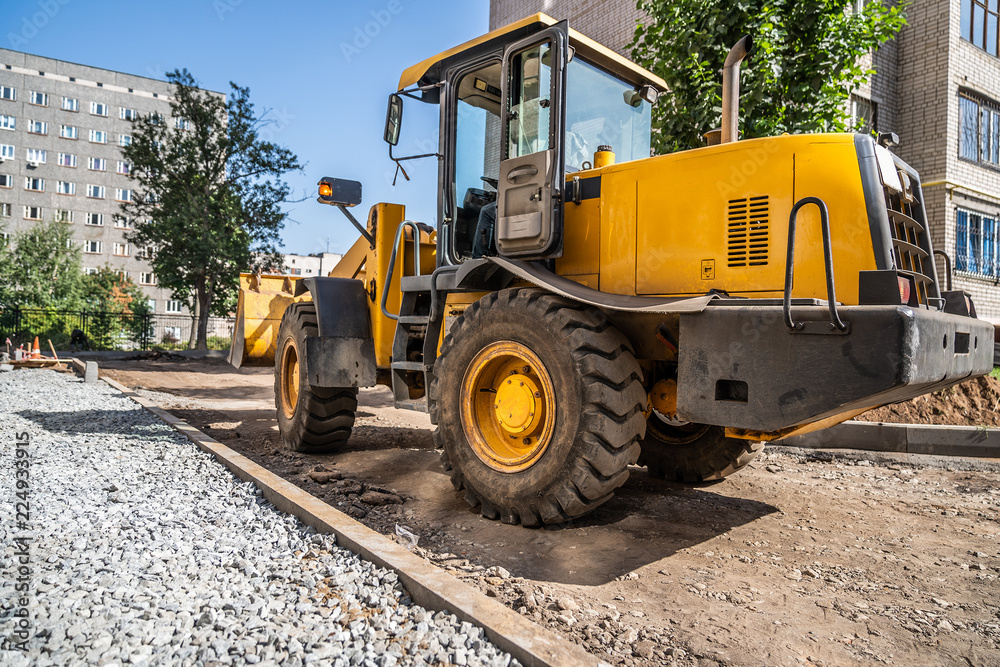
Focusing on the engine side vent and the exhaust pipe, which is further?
the exhaust pipe

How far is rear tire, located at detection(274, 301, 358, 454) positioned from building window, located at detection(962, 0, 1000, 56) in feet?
53.9

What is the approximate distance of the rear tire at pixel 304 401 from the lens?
610 centimetres

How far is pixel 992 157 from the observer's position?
15.6 metres

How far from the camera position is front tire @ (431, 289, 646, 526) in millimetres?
3584

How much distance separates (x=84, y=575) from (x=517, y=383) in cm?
242

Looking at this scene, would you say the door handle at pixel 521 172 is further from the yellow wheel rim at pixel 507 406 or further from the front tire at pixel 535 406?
the yellow wheel rim at pixel 507 406

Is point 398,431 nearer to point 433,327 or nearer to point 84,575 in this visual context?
point 433,327

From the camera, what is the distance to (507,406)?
4.14 metres

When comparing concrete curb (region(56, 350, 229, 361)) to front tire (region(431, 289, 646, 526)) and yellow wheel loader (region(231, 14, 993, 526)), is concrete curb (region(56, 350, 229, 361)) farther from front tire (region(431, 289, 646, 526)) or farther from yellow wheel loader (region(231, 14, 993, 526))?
front tire (region(431, 289, 646, 526))

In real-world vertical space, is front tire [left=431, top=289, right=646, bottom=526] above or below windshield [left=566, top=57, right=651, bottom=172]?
below

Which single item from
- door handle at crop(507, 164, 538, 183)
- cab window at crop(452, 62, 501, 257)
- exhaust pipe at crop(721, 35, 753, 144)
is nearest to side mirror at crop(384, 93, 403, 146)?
cab window at crop(452, 62, 501, 257)

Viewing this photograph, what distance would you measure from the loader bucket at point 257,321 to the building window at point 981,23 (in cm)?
1627

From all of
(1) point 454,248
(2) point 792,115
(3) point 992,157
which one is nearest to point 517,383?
(1) point 454,248
